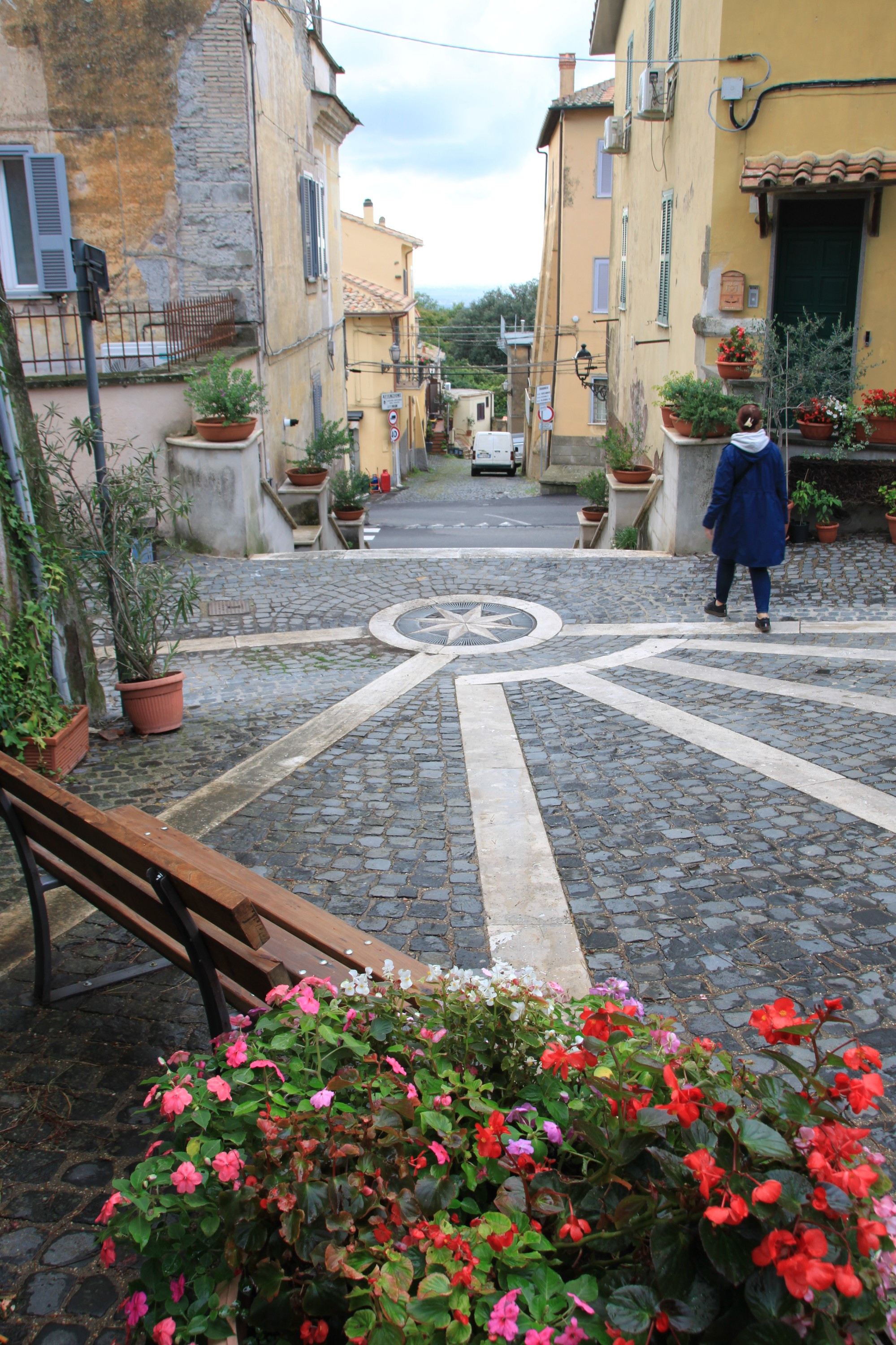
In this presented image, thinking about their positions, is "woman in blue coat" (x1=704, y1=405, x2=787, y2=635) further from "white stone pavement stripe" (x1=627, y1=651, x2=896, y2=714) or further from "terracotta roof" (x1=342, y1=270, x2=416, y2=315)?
→ "terracotta roof" (x1=342, y1=270, x2=416, y2=315)

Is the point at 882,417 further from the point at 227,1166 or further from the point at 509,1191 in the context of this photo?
the point at 227,1166

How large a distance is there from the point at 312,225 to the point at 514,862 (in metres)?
16.5

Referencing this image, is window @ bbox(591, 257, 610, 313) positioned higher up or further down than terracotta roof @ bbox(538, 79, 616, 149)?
further down

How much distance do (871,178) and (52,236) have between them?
9.57 m

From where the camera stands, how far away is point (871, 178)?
10242 mm

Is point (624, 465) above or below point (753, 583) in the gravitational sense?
above

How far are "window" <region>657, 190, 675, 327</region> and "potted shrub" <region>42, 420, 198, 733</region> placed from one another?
31.6 feet

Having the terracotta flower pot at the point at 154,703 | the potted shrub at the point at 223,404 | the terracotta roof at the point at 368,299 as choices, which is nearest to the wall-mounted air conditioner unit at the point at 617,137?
the potted shrub at the point at 223,404

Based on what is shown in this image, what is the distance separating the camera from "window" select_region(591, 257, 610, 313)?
109ft

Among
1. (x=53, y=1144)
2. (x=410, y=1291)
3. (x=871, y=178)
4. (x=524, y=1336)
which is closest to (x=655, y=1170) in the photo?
(x=524, y=1336)

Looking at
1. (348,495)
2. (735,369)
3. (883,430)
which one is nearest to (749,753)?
(735,369)

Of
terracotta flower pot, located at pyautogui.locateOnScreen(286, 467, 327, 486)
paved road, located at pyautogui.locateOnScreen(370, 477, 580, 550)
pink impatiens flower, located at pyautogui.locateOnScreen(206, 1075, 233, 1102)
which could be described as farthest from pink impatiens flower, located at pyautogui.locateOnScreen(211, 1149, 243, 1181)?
paved road, located at pyautogui.locateOnScreen(370, 477, 580, 550)

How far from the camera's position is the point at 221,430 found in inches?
440

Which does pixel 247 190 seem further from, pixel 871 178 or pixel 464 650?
pixel 464 650
